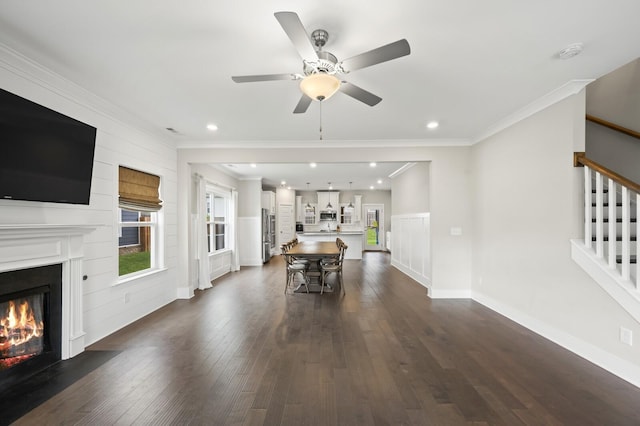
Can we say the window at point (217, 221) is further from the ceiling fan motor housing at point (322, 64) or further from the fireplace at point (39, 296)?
the ceiling fan motor housing at point (322, 64)

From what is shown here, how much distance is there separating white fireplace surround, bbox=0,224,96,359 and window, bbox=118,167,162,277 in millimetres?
807

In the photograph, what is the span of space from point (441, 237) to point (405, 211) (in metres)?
2.30

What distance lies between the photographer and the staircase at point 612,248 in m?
2.31

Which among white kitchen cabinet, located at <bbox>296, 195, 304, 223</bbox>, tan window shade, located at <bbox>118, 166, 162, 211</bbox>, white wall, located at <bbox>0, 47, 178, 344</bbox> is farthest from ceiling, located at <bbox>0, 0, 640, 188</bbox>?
white kitchen cabinet, located at <bbox>296, 195, 304, 223</bbox>

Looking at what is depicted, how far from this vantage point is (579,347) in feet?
8.93

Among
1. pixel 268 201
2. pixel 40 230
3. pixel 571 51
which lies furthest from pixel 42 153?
pixel 268 201

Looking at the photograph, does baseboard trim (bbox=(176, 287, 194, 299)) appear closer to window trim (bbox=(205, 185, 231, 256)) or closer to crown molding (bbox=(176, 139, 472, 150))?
window trim (bbox=(205, 185, 231, 256))

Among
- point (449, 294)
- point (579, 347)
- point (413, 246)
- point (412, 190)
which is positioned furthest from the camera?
point (412, 190)

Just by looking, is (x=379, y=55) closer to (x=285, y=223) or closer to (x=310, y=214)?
(x=285, y=223)

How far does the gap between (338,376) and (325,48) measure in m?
2.78

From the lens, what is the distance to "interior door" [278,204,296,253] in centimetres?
1051

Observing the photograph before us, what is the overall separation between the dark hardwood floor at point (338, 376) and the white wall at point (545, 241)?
0.76ft

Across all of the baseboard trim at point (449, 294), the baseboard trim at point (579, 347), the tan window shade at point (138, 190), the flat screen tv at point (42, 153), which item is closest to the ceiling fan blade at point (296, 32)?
the flat screen tv at point (42, 153)

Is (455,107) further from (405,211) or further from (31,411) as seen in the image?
(31,411)
